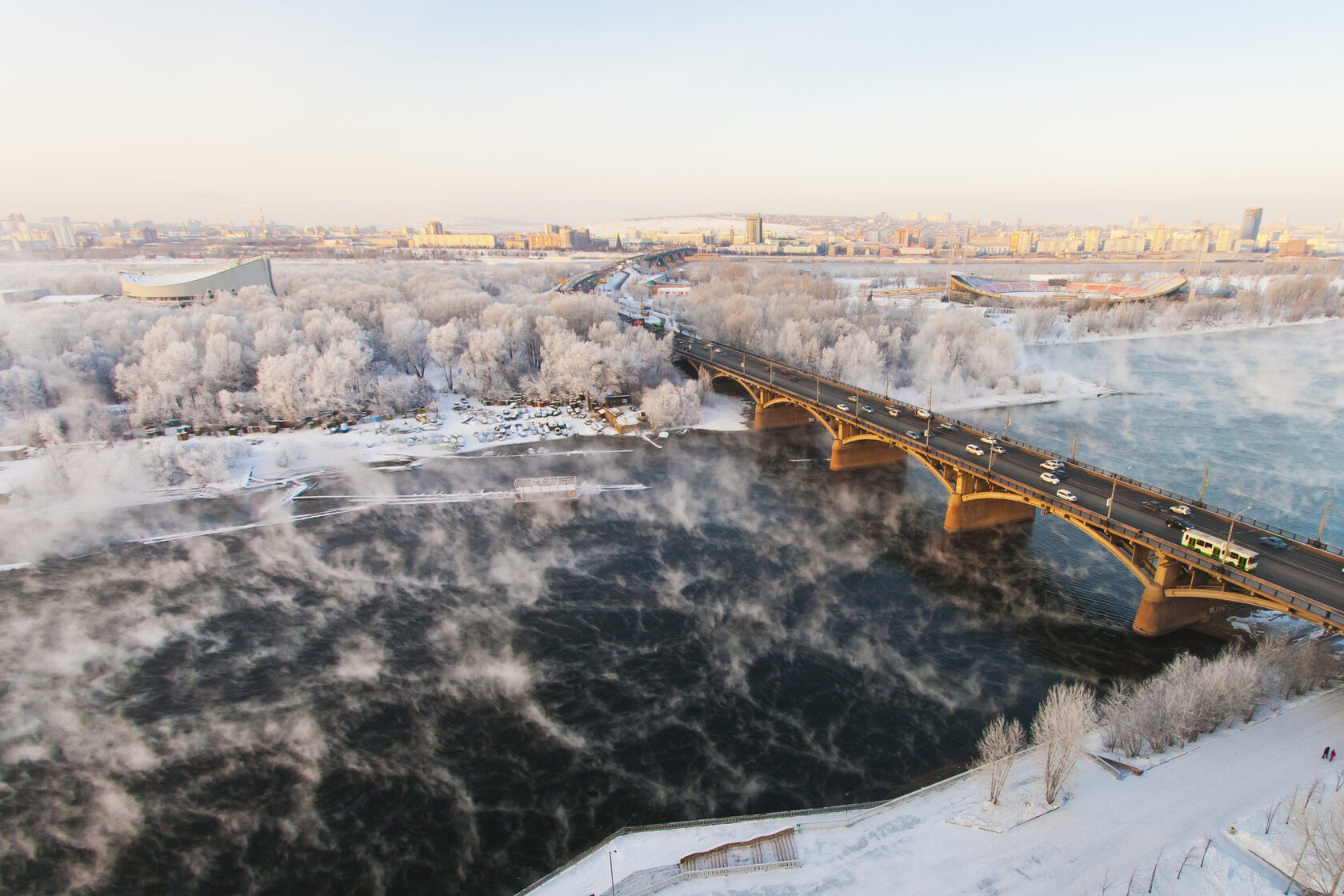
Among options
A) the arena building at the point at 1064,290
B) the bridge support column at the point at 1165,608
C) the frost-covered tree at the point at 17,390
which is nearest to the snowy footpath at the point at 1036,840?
the bridge support column at the point at 1165,608

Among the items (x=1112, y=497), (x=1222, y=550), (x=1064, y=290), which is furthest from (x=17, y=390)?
(x=1064, y=290)

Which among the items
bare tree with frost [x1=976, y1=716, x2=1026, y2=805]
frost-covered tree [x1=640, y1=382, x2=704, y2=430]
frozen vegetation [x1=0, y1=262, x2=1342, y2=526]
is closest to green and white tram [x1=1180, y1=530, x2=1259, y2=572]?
bare tree with frost [x1=976, y1=716, x2=1026, y2=805]

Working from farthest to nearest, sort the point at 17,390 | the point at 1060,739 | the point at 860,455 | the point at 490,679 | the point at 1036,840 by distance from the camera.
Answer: the point at 17,390, the point at 860,455, the point at 490,679, the point at 1060,739, the point at 1036,840

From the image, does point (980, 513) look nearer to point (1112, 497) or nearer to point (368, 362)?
point (1112, 497)

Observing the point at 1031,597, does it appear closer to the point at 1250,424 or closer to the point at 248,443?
the point at 1250,424

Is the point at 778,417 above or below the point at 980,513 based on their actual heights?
above

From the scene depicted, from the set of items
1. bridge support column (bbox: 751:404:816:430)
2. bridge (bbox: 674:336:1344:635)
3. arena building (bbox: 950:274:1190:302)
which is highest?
arena building (bbox: 950:274:1190:302)

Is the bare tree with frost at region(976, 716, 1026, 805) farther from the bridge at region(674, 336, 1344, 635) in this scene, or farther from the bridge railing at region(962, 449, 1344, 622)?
the bridge at region(674, 336, 1344, 635)
